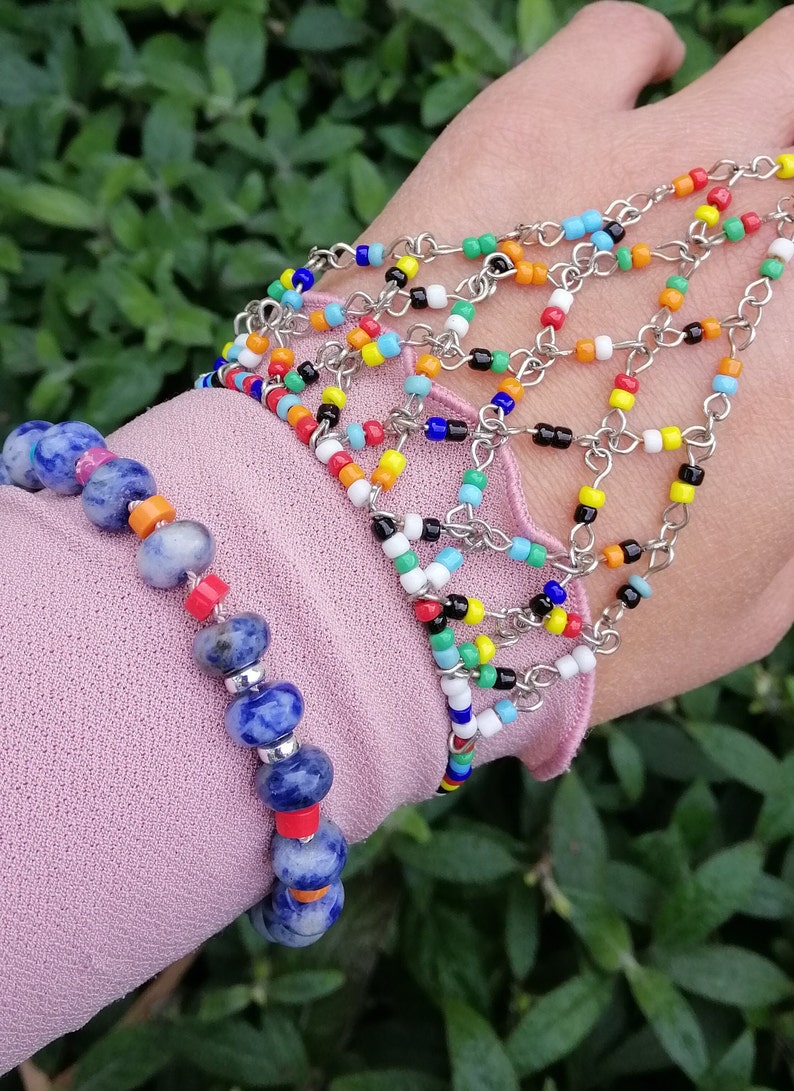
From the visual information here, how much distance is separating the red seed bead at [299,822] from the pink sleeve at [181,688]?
0.06 feet

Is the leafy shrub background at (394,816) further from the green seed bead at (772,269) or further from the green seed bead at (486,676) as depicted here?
the green seed bead at (772,269)

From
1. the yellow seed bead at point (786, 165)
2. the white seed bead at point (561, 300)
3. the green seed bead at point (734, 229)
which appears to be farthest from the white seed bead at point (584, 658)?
the yellow seed bead at point (786, 165)

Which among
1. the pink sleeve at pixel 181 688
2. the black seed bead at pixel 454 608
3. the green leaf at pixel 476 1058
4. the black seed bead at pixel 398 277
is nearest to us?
the pink sleeve at pixel 181 688

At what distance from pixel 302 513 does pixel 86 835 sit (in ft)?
0.92

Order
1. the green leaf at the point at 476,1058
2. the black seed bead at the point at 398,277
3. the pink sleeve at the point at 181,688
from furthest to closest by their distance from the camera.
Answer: the green leaf at the point at 476,1058, the black seed bead at the point at 398,277, the pink sleeve at the point at 181,688

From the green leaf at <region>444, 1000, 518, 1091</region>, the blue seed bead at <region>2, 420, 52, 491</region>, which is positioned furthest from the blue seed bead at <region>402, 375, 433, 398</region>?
the green leaf at <region>444, 1000, 518, 1091</region>

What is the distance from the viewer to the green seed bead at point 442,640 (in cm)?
71

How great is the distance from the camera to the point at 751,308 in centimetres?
86

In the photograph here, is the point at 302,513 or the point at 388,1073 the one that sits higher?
the point at 302,513

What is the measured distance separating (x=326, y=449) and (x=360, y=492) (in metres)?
0.05

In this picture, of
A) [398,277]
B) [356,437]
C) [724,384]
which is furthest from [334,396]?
[724,384]

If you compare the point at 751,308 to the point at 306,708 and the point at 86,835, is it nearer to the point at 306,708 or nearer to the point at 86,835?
→ the point at 306,708

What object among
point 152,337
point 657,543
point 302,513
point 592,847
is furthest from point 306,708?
point 152,337

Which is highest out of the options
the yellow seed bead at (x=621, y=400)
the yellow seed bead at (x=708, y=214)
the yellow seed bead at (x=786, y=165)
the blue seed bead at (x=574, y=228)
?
the yellow seed bead at (x=786, y=165)
